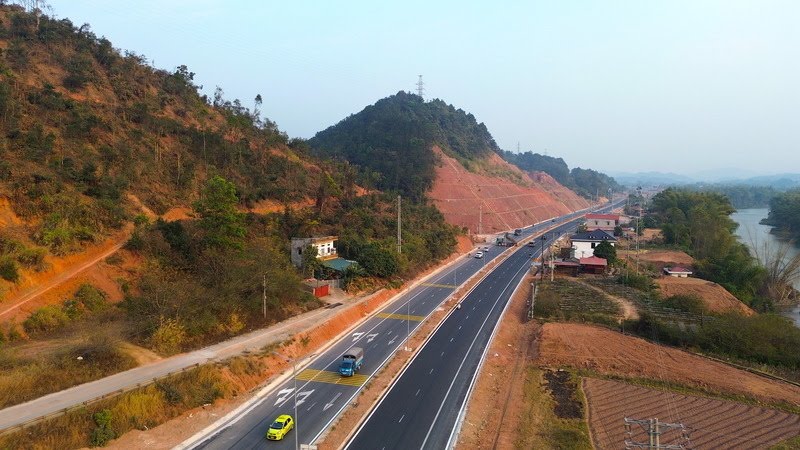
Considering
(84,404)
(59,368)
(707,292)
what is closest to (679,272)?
(707,292)

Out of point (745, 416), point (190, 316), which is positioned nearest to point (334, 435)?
point (190, 316)

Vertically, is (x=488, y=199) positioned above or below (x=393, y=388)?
above

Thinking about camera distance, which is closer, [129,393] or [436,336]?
[129,393]

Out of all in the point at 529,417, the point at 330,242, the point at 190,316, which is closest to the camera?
the point at 529,417

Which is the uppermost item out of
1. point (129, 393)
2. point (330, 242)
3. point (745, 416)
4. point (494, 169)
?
point (494, 169)

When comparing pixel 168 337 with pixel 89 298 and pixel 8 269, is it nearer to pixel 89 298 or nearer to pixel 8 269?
pixel 89 298

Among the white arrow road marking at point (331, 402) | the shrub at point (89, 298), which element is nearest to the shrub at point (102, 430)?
the white arrow road marking at point (331, 402)

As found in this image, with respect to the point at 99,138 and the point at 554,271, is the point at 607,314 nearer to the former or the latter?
the point at 554,271

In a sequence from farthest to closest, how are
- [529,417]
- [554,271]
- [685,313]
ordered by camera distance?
[554,271] < [685,313] < [529,417]
